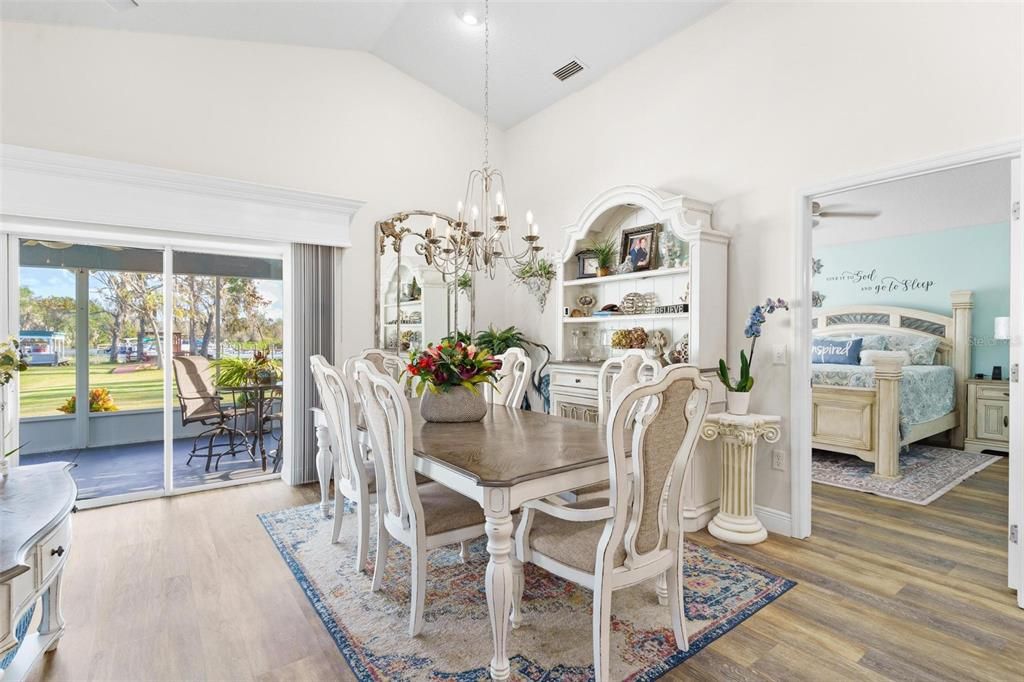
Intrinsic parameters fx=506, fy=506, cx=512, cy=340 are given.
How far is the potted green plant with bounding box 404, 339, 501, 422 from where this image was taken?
2.68m

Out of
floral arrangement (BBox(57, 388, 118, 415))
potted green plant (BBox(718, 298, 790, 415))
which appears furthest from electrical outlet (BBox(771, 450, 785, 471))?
floral arrangement (BBox(57, 388, 118, 415))

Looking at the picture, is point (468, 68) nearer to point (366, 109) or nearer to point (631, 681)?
point (366, 109)

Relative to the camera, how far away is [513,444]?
2.25m

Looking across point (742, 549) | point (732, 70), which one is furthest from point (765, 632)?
point (732, 70)

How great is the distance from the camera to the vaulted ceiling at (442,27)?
3.45 metres

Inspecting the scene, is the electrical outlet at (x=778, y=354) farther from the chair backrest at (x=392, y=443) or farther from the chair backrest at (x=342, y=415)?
the chair backrest at (x=342, y=415)

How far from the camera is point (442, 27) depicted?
4.07 meters

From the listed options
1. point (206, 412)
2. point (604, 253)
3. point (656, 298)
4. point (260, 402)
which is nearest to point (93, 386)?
point (206, 412)

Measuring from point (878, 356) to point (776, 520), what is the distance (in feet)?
6.81

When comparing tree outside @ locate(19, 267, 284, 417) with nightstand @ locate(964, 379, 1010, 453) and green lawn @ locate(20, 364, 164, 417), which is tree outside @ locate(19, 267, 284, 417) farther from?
nightstand @ locate(964, 379, 1010, 453)

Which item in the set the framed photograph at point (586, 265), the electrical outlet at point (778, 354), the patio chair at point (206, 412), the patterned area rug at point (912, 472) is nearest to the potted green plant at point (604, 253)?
the framed photograph at point (586, 265)

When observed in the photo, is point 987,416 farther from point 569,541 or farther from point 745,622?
point 569,541

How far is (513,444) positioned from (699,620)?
1.10 metres

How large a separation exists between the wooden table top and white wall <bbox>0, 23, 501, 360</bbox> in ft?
7.67
